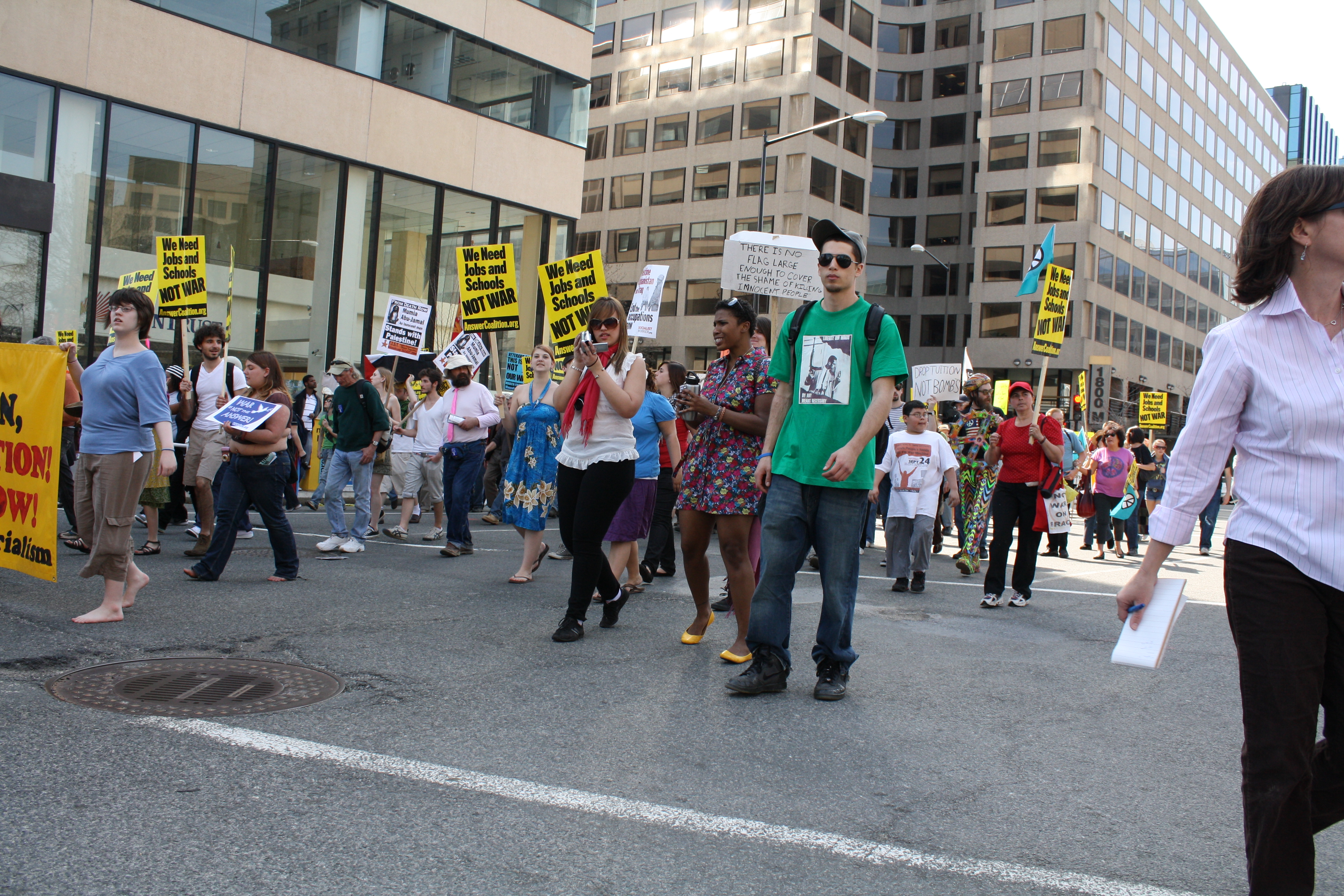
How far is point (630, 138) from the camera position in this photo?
6100 cm

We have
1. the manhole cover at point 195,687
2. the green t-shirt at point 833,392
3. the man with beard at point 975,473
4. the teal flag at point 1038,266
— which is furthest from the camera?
the teal flag at point 1038,266

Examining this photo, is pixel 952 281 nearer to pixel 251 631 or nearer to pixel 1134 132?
pixel 1134 132

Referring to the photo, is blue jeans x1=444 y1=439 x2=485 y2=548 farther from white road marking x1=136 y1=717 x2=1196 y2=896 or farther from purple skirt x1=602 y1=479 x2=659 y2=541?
white road marking x1=136 y1=717 x2=1196 y2=896

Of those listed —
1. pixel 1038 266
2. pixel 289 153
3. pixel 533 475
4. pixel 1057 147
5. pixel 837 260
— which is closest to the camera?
pixel 837 260

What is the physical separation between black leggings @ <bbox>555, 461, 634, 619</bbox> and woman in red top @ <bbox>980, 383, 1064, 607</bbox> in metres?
3.87

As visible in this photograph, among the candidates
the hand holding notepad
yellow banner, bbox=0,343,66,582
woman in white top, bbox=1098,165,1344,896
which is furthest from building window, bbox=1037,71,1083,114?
the hand holding notepad

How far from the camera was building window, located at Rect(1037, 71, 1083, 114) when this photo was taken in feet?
190

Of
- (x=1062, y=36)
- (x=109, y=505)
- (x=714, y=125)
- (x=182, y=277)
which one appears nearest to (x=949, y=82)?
(x=1062, y=36)

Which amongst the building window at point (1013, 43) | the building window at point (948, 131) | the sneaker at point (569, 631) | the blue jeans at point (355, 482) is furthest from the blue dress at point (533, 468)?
the building window at point (948, 131)

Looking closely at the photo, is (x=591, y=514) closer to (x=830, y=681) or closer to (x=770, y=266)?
(x=830, y=681)

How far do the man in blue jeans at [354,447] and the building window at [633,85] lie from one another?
5342cm

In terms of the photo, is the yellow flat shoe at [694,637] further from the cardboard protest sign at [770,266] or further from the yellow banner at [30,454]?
the cardboard protest sign at [770,266]

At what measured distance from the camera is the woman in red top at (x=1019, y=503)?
9.05 m

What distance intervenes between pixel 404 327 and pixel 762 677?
38.7 ft
